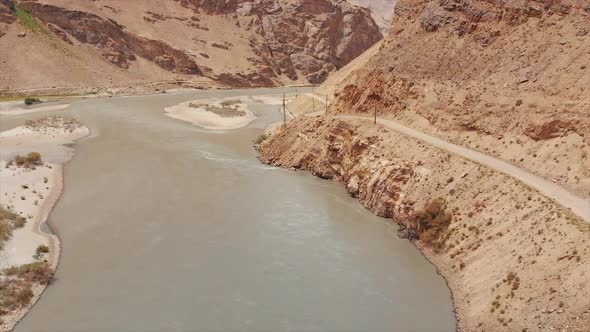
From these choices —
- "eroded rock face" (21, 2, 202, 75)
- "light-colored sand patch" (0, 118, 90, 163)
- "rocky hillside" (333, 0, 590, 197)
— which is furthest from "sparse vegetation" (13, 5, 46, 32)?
"rocky hillside" (333, 0, 590, 197)

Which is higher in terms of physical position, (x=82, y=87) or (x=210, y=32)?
(x=210, y=32)

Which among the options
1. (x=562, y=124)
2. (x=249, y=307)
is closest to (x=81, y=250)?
(x=249, y=307)

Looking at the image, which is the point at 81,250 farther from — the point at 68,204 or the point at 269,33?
the point at 269,33

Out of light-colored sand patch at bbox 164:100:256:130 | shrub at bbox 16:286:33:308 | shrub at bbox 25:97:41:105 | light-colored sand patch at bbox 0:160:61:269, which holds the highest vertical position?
shrub at bbox 25:97:41:105

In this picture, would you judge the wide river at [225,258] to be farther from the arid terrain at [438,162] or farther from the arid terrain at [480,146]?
the arid terrain at [480,146]

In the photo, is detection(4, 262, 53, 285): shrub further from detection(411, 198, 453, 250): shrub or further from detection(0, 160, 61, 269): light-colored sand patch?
detection(411, 198, 453, 250): shrub

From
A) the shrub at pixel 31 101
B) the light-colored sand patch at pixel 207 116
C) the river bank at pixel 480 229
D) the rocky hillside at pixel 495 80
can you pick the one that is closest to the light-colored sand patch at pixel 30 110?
the shrub at pixel 31 101
